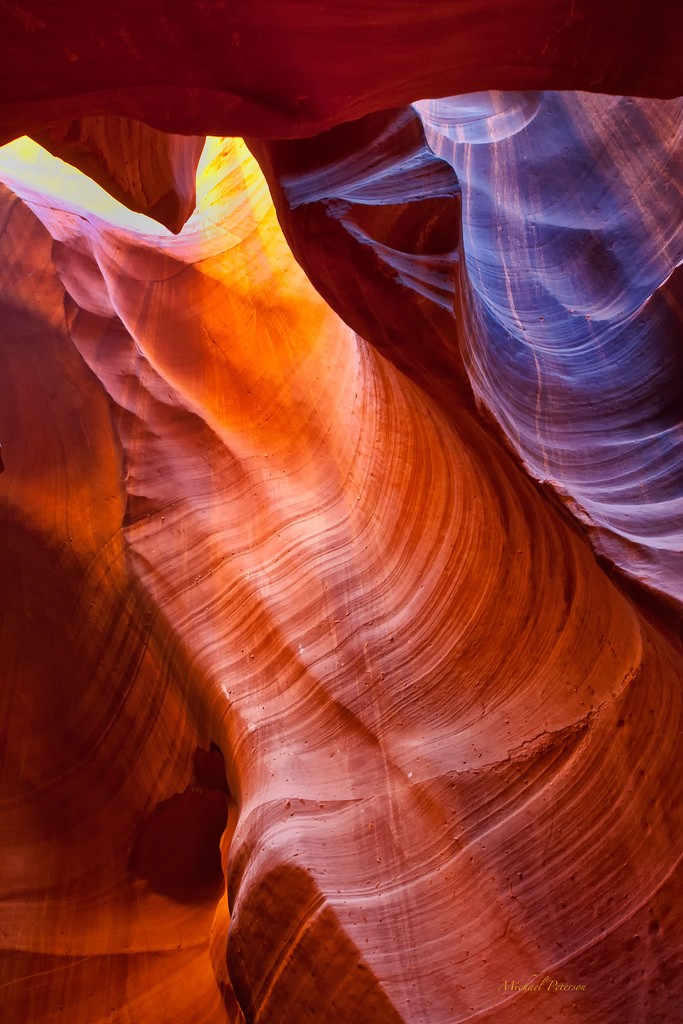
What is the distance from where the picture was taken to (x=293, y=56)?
5.13 ft

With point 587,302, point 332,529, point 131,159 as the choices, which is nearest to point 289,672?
point 332,529

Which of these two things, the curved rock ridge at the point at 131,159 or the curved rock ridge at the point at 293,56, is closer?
the curved rock ridge at the point at 293,56

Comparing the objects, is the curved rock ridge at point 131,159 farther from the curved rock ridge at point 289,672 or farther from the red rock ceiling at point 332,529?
the curved rock ridge at point 289,672

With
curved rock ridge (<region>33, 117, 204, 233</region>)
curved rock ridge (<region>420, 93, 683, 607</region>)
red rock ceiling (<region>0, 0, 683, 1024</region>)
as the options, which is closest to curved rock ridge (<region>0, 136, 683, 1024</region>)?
red rock ceiling (<region>0, 0, 683, 1024</region>)

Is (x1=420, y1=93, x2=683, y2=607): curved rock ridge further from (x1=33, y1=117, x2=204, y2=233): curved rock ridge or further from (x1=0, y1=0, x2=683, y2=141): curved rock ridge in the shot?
(x1=33, y1=117, x2=204, y2=233): curved rock ridge

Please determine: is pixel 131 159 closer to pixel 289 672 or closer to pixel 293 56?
pixel 293 56

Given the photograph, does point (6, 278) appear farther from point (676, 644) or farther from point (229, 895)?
point (676, 644)

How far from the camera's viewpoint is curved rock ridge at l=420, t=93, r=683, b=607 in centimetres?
253

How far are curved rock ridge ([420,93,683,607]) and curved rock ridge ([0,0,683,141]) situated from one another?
77cm

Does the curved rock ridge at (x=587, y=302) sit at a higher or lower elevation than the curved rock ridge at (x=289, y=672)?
higher

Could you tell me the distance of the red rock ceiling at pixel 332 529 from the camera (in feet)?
5.54

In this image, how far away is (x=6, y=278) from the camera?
10.9ft
